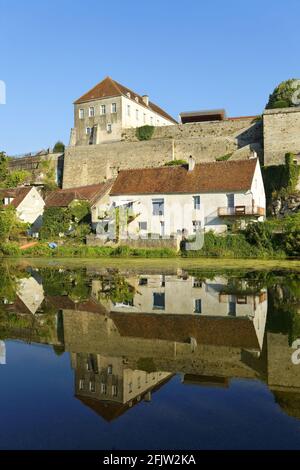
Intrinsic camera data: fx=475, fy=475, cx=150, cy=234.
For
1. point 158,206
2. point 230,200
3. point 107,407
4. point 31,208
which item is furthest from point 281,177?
point 107,407

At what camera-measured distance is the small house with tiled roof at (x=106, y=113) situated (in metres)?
53.5

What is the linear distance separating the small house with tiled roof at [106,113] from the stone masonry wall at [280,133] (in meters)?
17.5

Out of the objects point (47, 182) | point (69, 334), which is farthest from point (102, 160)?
point (69, 334)

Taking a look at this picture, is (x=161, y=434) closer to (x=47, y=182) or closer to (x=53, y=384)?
(x=53, y=384)

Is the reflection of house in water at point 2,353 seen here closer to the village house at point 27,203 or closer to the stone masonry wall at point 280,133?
the stone masonry wall at point 280,133

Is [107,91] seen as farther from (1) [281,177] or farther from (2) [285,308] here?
(2) [285,308]

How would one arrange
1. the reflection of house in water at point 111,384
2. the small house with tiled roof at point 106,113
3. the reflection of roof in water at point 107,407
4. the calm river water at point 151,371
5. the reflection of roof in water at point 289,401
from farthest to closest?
the small house with tiled roof at point 106,113 < the reflection of house in water at point 111,384 < the reflection of roof in water at point 107,407 < the reflection of roof in water at point 289,401 < the calm river water at point 151,371

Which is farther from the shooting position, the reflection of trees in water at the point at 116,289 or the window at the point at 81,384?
the reflection of trees in water at the point at 116,289

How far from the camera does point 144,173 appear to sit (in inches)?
1614

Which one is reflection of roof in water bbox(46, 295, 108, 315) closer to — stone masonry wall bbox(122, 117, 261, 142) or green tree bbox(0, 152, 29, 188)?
stone masonry wall bbox(122, 117, 261, 142)

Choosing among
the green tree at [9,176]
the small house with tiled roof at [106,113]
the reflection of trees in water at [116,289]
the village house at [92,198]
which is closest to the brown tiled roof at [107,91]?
the small house with tiled roof at [106,113]

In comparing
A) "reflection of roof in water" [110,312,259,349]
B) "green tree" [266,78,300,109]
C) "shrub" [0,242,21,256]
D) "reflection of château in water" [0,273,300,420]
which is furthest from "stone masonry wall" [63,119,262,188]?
"reflection of roof in water" [110,312,259,349]

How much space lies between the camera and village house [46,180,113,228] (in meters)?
39.8

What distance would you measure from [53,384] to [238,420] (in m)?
2.99
